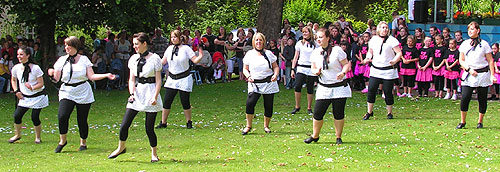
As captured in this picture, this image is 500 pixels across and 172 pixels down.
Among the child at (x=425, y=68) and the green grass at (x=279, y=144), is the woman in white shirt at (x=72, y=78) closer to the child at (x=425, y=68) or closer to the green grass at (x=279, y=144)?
the green grass at (x=279, y=144)

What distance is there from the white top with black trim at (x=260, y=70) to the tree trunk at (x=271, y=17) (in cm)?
1303

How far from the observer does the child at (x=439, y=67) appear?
19562 mm

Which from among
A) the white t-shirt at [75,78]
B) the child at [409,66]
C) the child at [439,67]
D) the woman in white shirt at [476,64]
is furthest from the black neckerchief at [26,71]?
the child at [439,67]

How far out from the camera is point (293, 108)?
59.6 feet

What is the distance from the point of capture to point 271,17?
26.5 m

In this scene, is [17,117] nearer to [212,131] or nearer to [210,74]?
[212,131]

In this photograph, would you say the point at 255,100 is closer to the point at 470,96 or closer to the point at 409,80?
the point at 470,96

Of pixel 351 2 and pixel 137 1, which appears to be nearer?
pixel 137 1

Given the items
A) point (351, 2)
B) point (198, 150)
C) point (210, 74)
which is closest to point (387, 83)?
point (198, 150)

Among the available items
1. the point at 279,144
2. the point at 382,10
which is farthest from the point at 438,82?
the point at 382,10

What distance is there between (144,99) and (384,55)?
552 centimetres

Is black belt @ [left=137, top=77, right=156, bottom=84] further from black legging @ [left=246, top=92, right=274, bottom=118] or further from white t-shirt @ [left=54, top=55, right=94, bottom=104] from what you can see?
black legging @ [left=246, top=92, right=274, bottom=118]

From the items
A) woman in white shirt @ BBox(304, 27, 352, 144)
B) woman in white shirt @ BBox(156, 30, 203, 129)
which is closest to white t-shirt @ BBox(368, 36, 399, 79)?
woman in white shirt @ BBox(304, 27, 352, 144)

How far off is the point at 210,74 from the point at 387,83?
11.1 m
